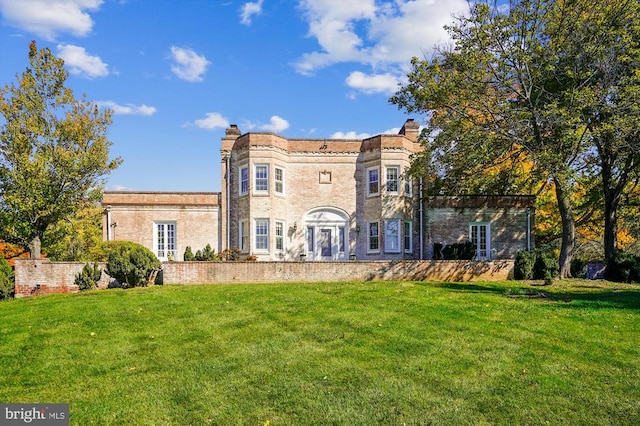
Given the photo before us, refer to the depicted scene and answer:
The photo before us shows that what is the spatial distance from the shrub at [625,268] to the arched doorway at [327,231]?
41.4ft

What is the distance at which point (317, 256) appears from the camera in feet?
81.2

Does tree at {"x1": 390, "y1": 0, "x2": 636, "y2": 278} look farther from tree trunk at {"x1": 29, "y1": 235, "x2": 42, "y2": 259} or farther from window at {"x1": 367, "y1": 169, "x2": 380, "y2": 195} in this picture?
tree trunk at {"x1": 29, "y1": 235, "x2": 42, "y2": 259}

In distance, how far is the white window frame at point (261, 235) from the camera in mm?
23516

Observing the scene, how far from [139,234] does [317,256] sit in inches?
404

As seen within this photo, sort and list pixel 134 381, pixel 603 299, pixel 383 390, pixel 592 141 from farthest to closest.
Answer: pixel 592 141 → pixel 603 299 → pixel 134 381 → pixel 383 390

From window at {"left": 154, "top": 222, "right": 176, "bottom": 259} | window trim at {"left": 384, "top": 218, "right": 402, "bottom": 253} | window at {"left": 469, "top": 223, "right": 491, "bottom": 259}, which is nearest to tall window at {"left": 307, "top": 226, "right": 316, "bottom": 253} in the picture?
window trim at {"left": 384, "top": 218, "right": 402, "bottom": 253}

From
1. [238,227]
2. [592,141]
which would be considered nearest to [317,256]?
[238,227]

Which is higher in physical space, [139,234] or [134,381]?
[139,234]

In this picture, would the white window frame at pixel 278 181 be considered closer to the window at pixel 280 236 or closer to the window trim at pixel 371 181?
the window at pixel 280 236

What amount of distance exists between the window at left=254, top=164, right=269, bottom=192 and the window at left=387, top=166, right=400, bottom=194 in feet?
21.9

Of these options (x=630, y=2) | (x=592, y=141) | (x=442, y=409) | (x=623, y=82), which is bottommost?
(x=442, y=409)

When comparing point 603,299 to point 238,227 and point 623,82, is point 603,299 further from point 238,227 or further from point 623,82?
point 238,227

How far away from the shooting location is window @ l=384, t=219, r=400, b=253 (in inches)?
942

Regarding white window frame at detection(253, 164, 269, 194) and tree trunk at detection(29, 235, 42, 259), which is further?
white window frame at detection(253, 164, 269, 194)
